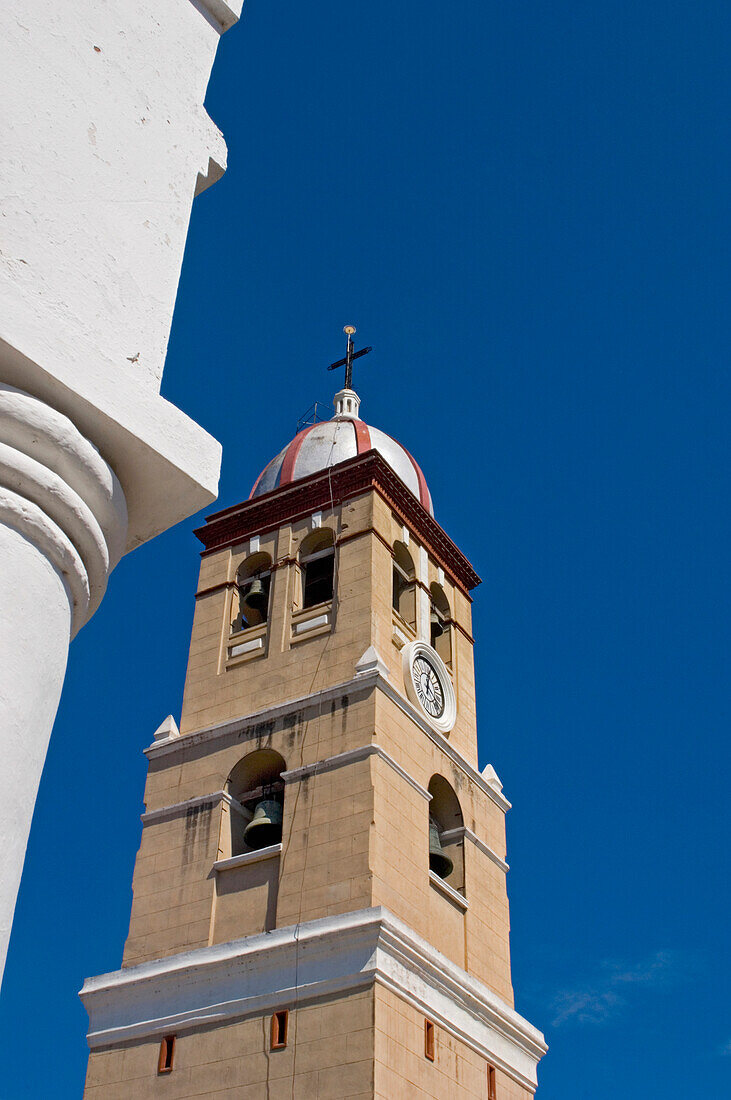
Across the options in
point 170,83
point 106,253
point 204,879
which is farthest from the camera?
point 204,879

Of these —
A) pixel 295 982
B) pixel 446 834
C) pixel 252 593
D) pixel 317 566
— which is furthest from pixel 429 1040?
pixel 317 566

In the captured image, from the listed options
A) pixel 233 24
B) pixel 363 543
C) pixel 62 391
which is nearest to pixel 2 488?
pixel 62 391

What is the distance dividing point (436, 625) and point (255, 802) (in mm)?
5429

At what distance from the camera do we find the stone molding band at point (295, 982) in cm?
1555

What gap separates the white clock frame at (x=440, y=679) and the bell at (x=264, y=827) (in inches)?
113

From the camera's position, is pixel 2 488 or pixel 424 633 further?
pixel 424 633

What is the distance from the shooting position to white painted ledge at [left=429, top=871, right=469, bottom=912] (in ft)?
58.4

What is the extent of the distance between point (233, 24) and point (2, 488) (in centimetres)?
244

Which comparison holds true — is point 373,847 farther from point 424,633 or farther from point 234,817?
point 424,633

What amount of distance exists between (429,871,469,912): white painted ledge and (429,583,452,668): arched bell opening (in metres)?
4.71

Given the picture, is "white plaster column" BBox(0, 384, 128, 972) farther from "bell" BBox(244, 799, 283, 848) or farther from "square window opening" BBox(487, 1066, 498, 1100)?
"square window opening" BBox(487, 1066, 498, 1100)

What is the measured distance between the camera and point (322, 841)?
55.5 ft

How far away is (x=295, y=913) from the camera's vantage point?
53.7ft

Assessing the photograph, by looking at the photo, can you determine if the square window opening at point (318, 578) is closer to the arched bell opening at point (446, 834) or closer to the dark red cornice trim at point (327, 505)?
the dark red cornice trim at point (327, 505)
